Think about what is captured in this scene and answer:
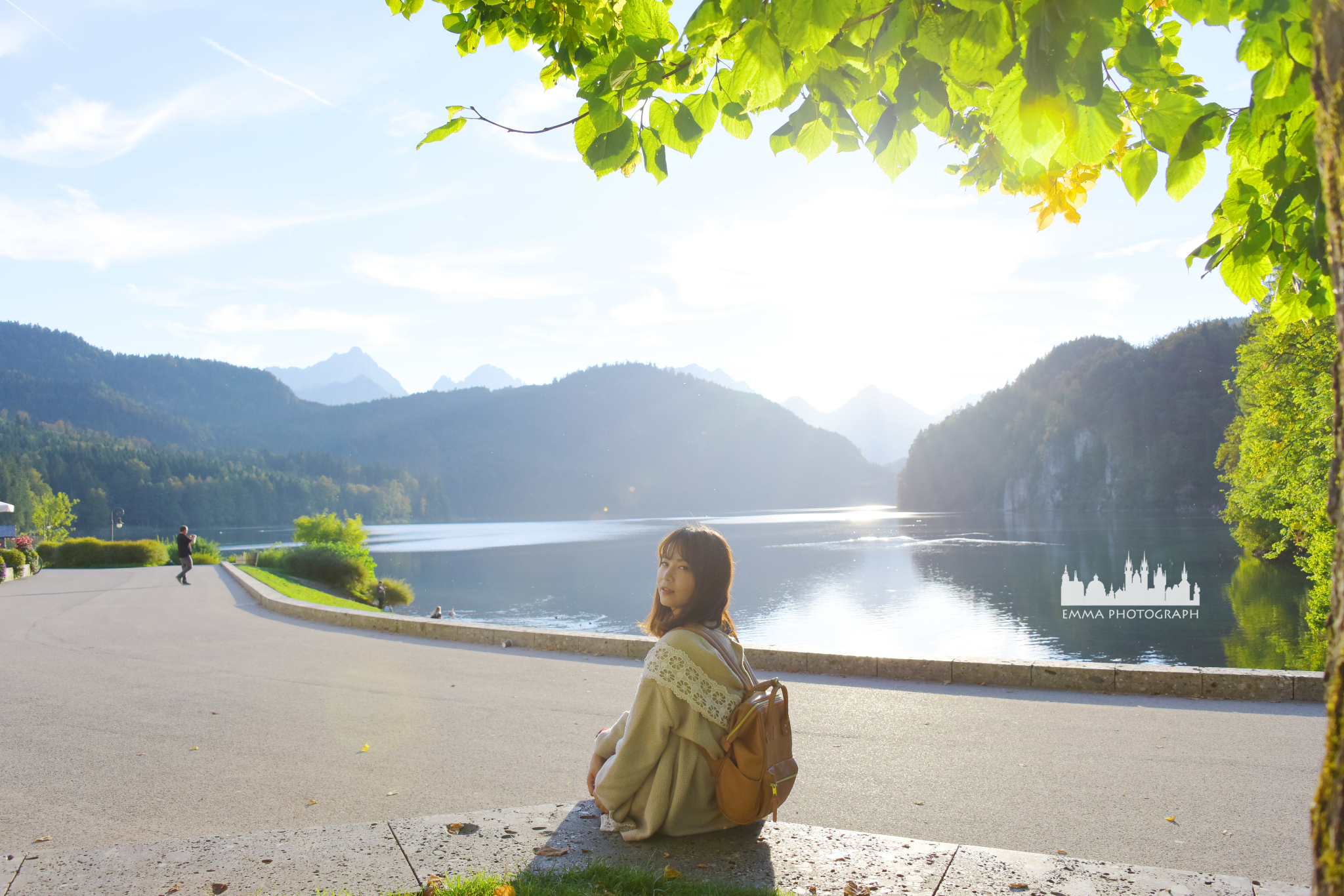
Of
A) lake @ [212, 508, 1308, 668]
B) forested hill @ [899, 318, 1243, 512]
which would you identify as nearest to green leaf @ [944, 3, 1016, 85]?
lake @ [212, 508, 1308, 668]

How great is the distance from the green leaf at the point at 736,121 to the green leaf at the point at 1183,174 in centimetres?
114

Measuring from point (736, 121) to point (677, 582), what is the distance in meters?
1.69

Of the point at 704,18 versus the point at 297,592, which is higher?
the point at 704,18

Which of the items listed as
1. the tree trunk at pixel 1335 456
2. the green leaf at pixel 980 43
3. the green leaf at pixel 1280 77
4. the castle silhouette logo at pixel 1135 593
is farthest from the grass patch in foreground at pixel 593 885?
the castle silhouette logo at pixel 1135 593

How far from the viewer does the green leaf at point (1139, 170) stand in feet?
6.88

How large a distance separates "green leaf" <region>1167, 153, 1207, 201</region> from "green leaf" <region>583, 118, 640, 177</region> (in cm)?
141

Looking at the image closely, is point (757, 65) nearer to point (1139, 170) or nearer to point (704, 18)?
point (704, 18)

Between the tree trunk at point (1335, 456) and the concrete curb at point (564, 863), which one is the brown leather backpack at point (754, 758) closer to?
the concrete curb at point (564, 863)

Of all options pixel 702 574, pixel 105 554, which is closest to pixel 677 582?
pixel 702 574

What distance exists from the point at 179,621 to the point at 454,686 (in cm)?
836

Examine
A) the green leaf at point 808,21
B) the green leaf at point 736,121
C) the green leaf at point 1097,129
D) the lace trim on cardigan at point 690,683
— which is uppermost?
the green leaf at point 736,121

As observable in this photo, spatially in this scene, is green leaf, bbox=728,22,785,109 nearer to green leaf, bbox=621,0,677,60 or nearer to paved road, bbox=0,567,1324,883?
green leaf, bbox=621,0,677,60

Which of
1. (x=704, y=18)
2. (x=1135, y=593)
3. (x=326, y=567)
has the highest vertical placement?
(x=704, y=18)

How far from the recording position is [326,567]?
1222 inches
